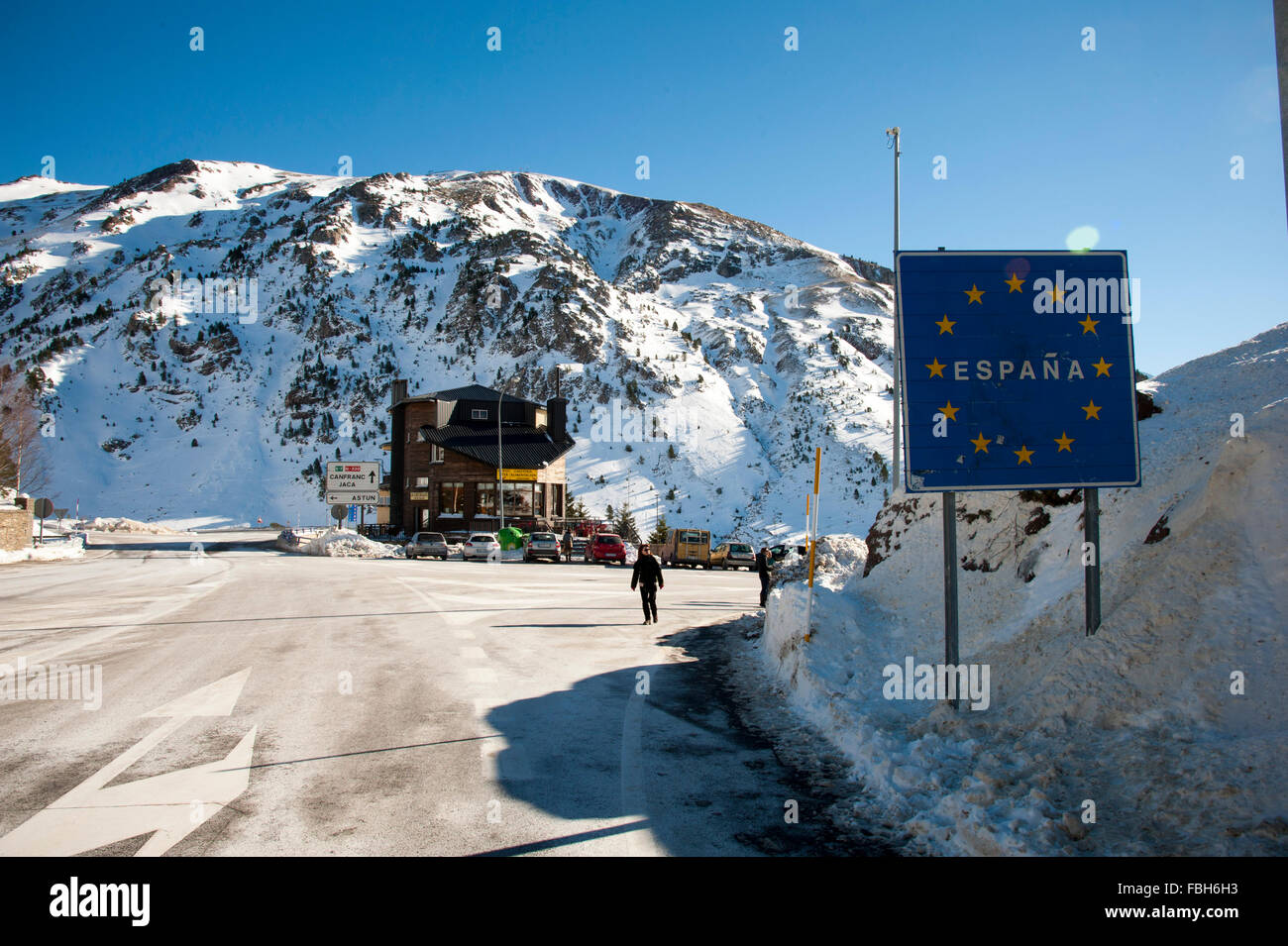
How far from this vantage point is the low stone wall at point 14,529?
3522 cm

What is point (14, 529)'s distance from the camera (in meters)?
36.2

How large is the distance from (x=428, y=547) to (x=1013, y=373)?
41034 mm

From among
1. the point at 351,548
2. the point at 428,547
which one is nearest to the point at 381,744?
the point at 428,547

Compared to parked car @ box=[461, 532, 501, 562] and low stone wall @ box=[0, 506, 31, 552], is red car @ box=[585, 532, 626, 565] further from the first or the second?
low stone wall @ box=[0, 506, 31, 552]

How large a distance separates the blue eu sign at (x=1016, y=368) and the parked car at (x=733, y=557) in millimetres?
35905

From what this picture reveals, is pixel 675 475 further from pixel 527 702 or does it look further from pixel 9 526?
pixel 527 702

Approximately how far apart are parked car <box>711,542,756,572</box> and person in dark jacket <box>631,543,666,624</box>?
89.3ft

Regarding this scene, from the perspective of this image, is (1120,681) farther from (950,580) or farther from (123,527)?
(123,527)

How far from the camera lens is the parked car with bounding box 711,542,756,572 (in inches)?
1671

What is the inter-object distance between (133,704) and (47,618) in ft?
31.9

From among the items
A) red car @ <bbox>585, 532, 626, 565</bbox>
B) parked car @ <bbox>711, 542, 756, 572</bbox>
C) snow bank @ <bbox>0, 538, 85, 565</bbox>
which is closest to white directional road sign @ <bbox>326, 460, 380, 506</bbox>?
snow bank @ <bbox>0, 538, 85, 565</bbox>

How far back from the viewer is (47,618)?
1476 centimetres
